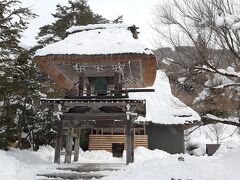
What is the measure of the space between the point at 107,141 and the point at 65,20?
9821mm

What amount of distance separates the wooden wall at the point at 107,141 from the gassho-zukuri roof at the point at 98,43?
10.2m

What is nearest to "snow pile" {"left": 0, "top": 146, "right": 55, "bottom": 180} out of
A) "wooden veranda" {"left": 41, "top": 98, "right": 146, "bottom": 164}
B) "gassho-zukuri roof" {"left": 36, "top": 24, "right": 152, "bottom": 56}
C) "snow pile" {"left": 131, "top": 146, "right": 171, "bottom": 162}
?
"wooden veranda" {"left": 41, "top": 98, "right": 146, "bottom": 164}

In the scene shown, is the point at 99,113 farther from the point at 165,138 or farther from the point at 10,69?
the point at 165,138

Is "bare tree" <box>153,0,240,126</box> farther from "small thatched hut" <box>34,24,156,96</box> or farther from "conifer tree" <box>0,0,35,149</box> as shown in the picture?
"conifer tree" <box>0,0,35,149</box>

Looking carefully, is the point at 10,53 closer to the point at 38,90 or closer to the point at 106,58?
the point at 38,90

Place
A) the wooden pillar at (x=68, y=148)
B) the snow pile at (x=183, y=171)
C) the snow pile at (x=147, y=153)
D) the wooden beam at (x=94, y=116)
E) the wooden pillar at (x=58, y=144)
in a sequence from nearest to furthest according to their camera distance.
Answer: the snow pile at (x=183, y=171) < the wooden pillar at (x=58, y=144) < the wooden beam at (x=94, y=116) < the wooden pillar at (x=68, y=148) < the snow pile at (x=147, y=153)

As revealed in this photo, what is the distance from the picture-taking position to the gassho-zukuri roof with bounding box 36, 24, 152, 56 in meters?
14.2

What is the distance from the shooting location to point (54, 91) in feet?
67.3

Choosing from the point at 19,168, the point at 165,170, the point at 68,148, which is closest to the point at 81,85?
the point at 68,148

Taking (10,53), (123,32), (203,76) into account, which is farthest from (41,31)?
(203,76)

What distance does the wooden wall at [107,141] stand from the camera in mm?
25344

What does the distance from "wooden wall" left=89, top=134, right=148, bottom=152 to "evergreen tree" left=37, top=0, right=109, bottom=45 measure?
7960mm

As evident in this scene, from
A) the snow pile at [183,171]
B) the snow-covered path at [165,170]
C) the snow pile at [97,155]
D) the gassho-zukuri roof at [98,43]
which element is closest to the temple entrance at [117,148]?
the snow pile at [97,155]

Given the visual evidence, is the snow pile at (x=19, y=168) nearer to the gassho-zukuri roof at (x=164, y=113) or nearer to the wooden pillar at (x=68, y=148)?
the wooden pillar at (x=68, y=148)
